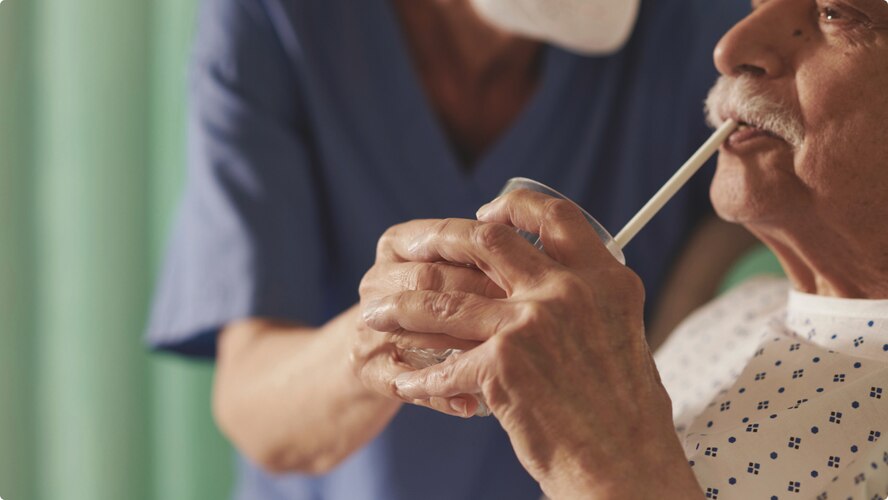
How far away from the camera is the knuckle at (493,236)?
59 centimetres

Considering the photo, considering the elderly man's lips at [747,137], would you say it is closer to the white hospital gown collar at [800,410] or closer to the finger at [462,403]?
the white hospital gown collar at [800,410]

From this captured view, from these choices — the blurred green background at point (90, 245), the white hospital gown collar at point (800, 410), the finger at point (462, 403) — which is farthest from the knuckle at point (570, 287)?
the blurred green background at point (90, 245)

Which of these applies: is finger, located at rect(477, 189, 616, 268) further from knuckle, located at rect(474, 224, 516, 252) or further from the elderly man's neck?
the elderly man's neck

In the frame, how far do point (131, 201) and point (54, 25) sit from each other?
0.28 metres

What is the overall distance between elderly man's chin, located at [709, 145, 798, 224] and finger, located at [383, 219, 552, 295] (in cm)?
24

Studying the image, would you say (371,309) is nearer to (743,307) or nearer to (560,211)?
(560,211)

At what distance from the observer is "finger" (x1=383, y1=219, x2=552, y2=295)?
0.58m

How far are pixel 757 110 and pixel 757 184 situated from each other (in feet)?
0.19

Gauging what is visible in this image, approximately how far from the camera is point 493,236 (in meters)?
0.59

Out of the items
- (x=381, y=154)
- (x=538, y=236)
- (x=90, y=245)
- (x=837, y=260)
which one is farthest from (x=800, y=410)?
(x=90, y=245)

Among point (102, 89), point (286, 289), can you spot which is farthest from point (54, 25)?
point (286, 289)

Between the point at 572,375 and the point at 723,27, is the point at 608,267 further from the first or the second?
the point at 723,27

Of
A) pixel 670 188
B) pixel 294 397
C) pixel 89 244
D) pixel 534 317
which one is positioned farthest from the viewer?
pixel 89 244

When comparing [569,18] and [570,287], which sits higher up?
[569,18]
